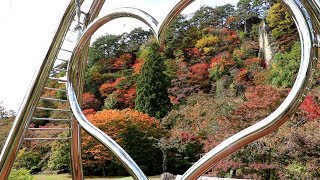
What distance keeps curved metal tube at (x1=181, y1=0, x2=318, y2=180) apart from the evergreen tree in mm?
6169

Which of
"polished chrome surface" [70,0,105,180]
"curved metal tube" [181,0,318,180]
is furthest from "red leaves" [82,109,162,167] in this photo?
"curved metal tube" [181,0,318,180]

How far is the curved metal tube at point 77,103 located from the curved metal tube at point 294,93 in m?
0.39

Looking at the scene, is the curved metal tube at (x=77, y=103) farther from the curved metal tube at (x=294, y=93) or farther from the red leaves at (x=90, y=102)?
the red leaves at (x=90, y=102)

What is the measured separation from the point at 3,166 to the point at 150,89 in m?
5.87

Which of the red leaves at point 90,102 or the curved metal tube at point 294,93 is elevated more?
the red leaves at point 90,102

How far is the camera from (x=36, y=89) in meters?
1.92

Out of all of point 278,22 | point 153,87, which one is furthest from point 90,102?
point 278,22

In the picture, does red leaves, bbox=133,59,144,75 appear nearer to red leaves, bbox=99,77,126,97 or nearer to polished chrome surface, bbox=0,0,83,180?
red leaves, bbox=99,77,126,97

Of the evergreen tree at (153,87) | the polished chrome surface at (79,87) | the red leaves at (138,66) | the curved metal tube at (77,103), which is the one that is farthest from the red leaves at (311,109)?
the curved metal tube at (77,103)

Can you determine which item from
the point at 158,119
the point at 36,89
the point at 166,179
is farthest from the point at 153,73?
the point at 36,89

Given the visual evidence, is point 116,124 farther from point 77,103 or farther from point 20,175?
point 77,103

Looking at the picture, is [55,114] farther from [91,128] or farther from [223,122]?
[91,128]

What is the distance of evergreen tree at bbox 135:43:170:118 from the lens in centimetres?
767

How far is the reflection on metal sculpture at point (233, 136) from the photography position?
123cm
